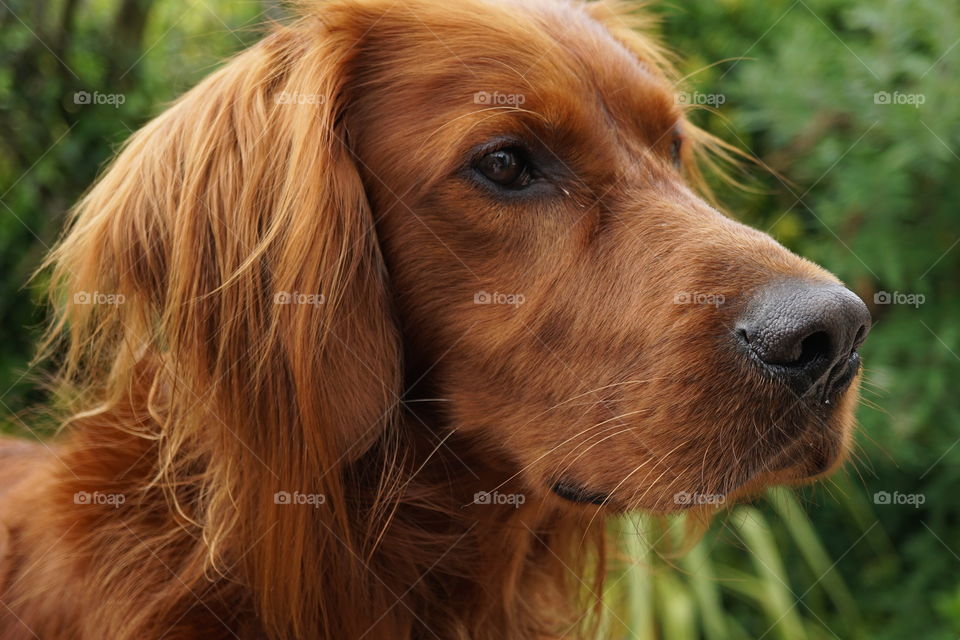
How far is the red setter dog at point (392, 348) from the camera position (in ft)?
6.86

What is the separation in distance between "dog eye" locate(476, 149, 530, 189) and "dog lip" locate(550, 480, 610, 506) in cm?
73

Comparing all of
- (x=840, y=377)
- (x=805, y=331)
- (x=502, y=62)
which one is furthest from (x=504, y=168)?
(x=840, y=377)

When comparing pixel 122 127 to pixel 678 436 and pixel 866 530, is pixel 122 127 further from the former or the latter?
pixel 866 530

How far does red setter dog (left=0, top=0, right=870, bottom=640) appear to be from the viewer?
2092 mm

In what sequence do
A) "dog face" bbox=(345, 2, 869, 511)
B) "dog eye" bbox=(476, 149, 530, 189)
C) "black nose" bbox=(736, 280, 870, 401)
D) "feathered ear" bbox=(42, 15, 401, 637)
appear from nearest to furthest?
1. "black nose" bbox=(736, 280, 870, 401)
2. "dog face" bbox=(345, 2, 869, 511)
3. "feathered ear" bbox=(42, 15, 401, 637)
4. "dog eye" bbox=(476, 149, 530, 189)

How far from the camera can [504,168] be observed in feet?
7.37

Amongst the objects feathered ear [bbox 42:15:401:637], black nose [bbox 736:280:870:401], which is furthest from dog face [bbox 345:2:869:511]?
feathered ear [bbox 42:15:401:637]

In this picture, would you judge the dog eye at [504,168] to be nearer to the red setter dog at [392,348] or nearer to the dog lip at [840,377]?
the red setter dog at [392,348]

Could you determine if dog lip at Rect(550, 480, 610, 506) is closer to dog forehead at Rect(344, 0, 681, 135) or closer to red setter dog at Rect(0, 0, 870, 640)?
red setter dog at Rect(0, 0, 870, 640)

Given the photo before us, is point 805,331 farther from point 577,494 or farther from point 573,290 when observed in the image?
point 577,494

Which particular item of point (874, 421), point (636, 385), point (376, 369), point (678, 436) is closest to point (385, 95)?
point (376, 369)

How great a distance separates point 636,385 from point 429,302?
537 mm

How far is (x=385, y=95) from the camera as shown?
93.2 inches

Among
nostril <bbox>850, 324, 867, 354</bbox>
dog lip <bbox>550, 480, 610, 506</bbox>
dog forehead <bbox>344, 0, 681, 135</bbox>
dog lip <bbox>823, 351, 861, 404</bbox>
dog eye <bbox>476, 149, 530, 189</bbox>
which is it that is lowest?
dog lip <bbox>550, 480, 610, 506</bbox>
